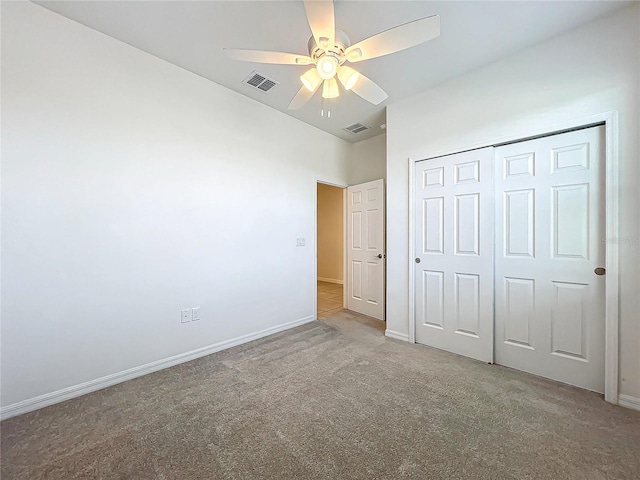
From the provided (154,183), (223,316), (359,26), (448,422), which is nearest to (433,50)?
(359,26)

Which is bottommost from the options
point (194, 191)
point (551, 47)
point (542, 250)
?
point (542, 250)

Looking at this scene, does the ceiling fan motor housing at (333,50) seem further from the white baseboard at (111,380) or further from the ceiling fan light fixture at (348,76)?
the white baseboard at (111,380)

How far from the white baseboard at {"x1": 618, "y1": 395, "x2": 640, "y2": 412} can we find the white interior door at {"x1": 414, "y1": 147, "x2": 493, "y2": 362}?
788mm

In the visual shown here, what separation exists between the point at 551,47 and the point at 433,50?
0.91 m

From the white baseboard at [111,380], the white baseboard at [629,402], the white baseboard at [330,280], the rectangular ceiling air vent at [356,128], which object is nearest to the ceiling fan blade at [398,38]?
the rectangular ceiling air vent at [356,128]

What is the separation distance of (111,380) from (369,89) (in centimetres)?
303

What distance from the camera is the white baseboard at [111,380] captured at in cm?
174

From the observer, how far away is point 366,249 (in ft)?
13.0

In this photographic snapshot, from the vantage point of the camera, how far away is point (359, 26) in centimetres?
192

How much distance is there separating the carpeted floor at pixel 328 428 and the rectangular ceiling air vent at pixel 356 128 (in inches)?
120

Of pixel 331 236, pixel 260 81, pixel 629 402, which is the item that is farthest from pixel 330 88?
pixel 331 236

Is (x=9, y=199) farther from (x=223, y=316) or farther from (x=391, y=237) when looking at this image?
(x=391, y=237)

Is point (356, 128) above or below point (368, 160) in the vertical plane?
above

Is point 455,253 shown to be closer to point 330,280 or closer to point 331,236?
point 331,236
